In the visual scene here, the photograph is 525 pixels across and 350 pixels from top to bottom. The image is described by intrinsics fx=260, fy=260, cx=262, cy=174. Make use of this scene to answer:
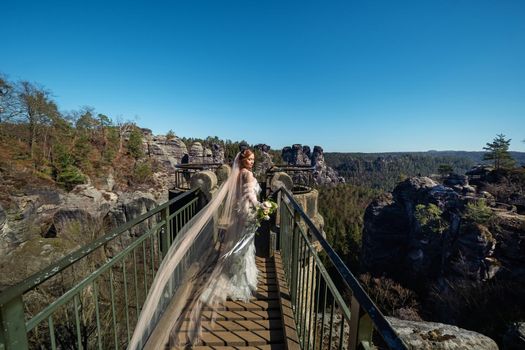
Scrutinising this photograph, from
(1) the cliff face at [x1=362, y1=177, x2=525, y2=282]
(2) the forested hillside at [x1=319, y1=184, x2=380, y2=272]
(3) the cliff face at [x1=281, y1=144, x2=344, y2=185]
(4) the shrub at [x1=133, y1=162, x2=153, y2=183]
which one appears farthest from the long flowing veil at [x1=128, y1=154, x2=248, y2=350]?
(3) the cliff face at [x1=281, y1=144, x2=344, y2=185]

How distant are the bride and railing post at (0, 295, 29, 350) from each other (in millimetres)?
1665

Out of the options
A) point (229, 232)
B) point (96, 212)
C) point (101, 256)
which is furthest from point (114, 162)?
point (229, 232)

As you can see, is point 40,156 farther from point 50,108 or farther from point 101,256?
point 101,256

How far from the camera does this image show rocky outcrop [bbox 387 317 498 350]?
559 centimetres

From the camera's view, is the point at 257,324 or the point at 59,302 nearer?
the point at 59,302

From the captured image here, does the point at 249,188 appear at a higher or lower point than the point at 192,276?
higher

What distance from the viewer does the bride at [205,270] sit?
3.02 m

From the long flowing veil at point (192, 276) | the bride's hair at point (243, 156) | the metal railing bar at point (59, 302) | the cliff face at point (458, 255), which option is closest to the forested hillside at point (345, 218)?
the cliff face at point (458, 255)

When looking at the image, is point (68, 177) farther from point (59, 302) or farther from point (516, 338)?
point (516, 338)

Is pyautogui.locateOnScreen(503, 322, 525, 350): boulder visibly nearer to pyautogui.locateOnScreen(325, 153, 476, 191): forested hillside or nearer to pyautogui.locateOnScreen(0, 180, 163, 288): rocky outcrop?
pyautogui.locateOnScreen(0, 180, 163, 288): rocky outcrop

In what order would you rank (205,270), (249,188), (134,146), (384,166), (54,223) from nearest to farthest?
1. (205,270)
2. (249,188)
3. (54,223)
4. (134,146)
5. (384,166)

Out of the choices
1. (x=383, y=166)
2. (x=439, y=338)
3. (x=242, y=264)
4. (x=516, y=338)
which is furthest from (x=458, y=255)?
(x=383, y=166)

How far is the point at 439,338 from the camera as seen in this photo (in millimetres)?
5773

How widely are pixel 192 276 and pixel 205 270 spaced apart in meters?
0.21
